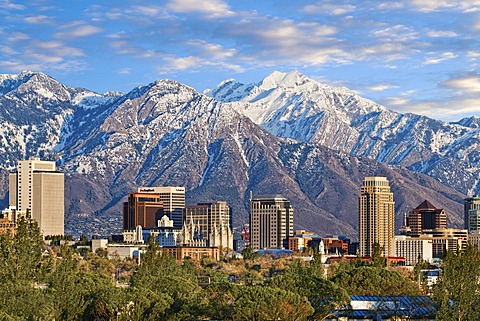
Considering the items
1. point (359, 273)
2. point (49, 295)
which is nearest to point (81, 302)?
point (49, 295)

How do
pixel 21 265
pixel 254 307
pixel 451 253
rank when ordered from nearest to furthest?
1. pixel 254 307
2. pixel 451 253
3. pixel 21 265

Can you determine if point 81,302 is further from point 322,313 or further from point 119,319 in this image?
point 322,313

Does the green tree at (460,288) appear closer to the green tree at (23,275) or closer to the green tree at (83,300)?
the green tree at (83,300)

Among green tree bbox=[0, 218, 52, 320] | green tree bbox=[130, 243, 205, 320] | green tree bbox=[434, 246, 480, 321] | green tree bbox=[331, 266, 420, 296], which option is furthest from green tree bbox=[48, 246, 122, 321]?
green tree bbox=[434, 246, 480, 321]

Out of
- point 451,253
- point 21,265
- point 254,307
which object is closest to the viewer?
point 254,307

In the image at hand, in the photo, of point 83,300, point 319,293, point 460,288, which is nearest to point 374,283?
point 319,293

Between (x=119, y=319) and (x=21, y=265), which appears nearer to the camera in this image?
(x=119, y=319)

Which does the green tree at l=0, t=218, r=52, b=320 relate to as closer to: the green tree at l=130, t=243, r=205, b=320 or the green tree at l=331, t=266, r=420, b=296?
the green tree at l=130, t=243, r=205, b=320

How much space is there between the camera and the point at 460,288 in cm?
14038

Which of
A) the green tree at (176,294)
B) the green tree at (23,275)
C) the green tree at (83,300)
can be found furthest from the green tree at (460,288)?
the green tree at (23,275)

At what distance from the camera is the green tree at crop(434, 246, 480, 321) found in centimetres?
13838

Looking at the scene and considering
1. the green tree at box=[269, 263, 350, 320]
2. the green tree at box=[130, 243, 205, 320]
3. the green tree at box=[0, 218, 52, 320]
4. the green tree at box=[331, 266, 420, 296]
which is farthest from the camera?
the green tree at box=[331, 266, 420, 296]

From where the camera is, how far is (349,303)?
502ft

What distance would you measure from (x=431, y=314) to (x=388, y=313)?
586 centimetres
